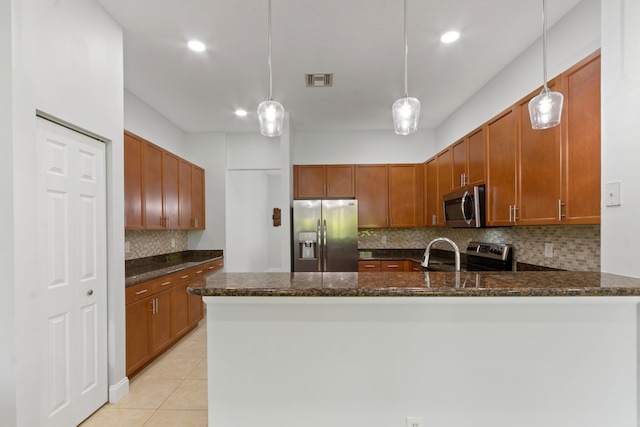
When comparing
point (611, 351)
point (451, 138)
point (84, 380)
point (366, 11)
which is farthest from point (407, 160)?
point (84, 380)

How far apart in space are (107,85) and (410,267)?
3.96 meters

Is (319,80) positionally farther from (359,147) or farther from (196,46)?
(359,147)

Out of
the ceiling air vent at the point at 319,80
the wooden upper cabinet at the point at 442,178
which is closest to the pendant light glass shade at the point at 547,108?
the ceiling air vent at the point at 319,80

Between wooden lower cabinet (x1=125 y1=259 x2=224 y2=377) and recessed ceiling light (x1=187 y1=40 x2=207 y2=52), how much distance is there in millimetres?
2177

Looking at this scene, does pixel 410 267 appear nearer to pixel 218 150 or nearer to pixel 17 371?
pixel 218 150

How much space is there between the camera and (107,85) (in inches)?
90.5

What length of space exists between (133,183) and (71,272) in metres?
1.34

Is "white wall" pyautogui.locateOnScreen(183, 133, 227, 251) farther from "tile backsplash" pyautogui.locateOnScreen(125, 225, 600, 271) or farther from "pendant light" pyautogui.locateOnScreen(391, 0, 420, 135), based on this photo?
"pendant light" pyautogui.locateOnScreen(391, 0, 420, 135)

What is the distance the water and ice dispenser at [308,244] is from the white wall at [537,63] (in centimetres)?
243

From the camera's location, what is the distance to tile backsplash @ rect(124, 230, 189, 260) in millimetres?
3609

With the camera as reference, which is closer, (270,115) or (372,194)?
(270,115)

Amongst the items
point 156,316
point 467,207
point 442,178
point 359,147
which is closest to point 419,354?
point 467,207

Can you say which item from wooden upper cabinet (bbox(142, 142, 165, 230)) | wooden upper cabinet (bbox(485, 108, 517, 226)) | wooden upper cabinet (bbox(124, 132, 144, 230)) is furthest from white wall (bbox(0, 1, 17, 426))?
wooden upper cabinet (bbox(485, 108, 517, 226))

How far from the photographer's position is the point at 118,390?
7.68 feet
